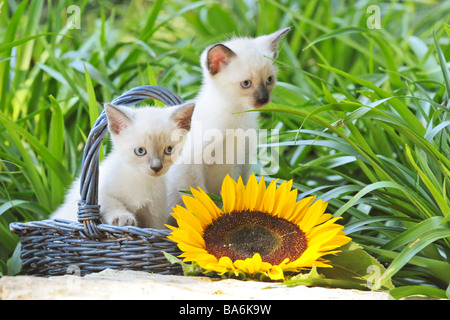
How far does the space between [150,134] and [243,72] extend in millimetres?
299

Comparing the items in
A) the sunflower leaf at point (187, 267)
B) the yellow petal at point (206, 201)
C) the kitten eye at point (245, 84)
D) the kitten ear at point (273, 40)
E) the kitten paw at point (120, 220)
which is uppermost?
the kitten ear at point (273, 40)

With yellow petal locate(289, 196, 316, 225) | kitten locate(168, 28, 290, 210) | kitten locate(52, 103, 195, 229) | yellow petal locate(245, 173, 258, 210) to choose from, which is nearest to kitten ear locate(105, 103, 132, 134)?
kitten locate(52, 103, 195, 229)

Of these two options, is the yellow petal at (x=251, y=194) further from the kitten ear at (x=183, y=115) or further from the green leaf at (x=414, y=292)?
the green leaf at (x=414, y=292)

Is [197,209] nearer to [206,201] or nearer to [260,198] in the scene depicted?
[206,201]

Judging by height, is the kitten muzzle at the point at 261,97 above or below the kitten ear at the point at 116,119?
above

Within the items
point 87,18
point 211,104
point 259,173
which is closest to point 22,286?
point 211,104

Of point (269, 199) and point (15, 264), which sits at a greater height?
point (269, 199)

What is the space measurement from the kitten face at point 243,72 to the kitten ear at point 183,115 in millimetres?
182

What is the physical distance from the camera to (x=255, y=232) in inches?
44.4

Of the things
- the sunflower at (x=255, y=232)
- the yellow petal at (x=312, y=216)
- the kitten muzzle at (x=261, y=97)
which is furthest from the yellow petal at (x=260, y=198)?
the kitten muzzle at (x=261, y=97)

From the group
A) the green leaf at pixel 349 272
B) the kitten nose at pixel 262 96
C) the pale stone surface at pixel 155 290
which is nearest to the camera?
the pale stone surface at pixel 155 290

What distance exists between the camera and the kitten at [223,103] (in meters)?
1.28

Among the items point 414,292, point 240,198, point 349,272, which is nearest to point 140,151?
point 240,198
